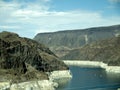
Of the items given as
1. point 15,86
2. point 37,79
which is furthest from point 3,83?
point 37,79

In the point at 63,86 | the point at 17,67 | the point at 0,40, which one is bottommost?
the point at 63,86

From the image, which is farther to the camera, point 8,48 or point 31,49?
point 31,49

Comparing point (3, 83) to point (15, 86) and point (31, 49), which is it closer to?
point (15, 86)

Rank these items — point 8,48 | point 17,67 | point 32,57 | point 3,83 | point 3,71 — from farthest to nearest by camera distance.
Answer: point 32,57 → point 8,48 → point 17,67 → point 3,71 → point 3,83

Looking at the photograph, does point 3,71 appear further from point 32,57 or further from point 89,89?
point 32,57

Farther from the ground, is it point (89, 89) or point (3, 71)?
point (3, 71)

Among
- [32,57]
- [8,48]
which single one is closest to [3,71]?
[8,48]

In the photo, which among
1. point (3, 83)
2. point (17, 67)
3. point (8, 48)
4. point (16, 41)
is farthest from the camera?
point (16, 41)

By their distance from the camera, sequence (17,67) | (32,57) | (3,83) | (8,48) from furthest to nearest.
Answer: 1. (32,57)
2. (8,48)
3. (17,67)
4. (3,83)

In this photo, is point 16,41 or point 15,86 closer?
point 15,86
